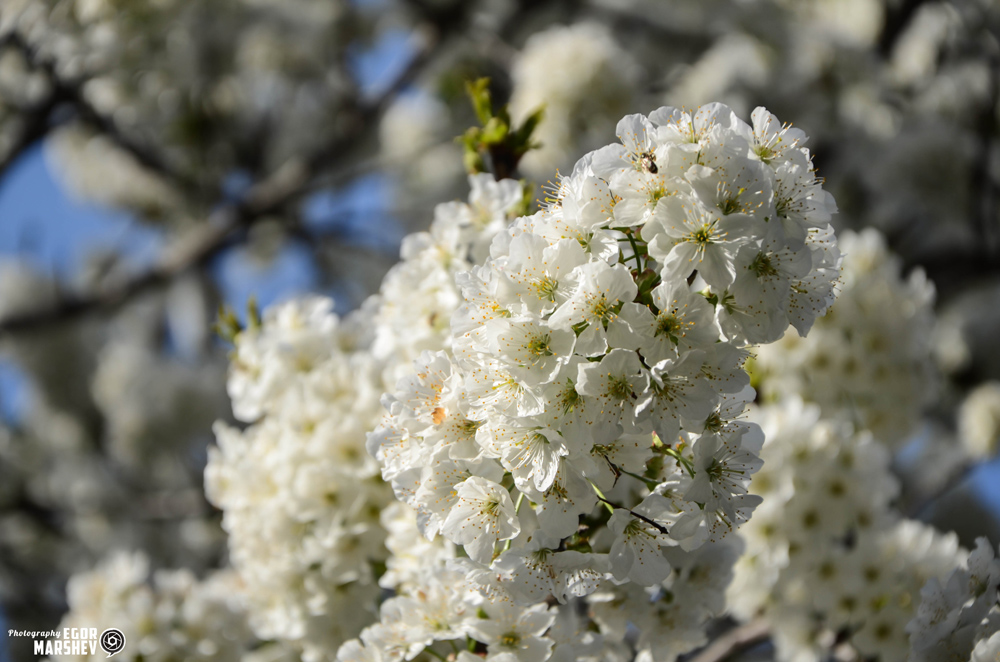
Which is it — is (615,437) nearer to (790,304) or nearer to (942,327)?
(790,304)

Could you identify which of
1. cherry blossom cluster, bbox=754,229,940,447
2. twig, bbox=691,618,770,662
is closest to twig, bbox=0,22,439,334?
cherry blossom cluster, bbox=754,229,940,447

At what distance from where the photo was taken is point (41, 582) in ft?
18.0

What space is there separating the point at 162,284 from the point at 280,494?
4.01 meters

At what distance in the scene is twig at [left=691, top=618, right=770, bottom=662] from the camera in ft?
8.06

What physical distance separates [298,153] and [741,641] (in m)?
6.39

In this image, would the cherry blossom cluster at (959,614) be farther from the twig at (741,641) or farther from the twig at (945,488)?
the twig at (945,488)

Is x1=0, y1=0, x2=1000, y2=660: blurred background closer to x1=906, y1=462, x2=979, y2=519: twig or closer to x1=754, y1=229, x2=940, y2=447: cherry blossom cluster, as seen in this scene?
x1=906, y1=462, x2=979, y2=519: twig

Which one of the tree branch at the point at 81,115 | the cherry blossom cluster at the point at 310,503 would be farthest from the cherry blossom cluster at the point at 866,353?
the tree branch at the point at 81,115

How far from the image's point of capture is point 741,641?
2.51 m

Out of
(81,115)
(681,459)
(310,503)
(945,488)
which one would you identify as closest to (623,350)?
(681,459)

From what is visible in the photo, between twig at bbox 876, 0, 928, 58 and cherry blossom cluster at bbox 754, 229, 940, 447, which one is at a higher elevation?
twig at bbox 876, 0, 928, 58

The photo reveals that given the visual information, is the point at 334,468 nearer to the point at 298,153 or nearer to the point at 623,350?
the point at 623,350

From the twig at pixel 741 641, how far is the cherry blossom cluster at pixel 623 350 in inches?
52.5

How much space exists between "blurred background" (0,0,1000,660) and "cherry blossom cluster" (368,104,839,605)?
9.74ft
